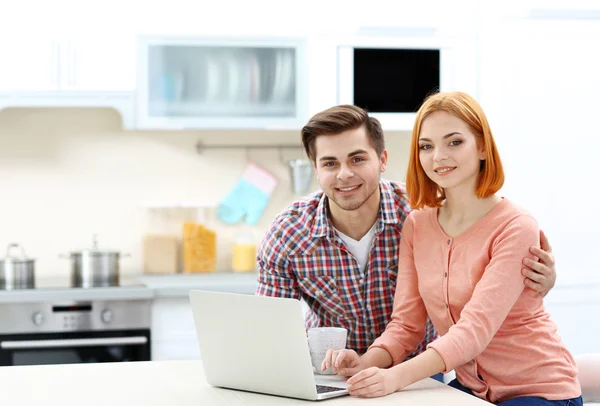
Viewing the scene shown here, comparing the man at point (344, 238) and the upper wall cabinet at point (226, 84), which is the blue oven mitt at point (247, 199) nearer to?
the upper wall cabinet at point (226, 84)

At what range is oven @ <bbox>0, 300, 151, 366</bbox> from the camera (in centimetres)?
341

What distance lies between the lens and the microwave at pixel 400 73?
381cm

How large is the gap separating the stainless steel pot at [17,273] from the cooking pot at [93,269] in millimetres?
175

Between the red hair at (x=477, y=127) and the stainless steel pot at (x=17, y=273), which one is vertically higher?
the red hair at (x=477, y=127)

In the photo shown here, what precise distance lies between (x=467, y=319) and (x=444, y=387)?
147 mm

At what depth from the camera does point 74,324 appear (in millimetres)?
3453

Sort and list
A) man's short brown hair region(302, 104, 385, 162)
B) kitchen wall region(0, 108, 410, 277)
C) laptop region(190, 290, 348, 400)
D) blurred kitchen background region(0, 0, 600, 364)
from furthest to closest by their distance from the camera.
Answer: kitchen wall region(0, 108, 410, 277) < blurred kitchen background region(0, 0, 600, 364) < man's short brown hair region(302, 104, 385, 162) < laptop region(190, 290, 348, 400)

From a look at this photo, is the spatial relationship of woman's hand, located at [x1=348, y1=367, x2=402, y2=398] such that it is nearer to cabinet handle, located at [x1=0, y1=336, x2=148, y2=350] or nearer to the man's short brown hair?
the man's short brown hair

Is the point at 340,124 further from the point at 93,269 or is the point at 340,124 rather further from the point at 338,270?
the point at 93,269

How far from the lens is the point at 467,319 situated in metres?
1.78

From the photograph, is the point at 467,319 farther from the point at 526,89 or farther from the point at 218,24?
the point at 218,24

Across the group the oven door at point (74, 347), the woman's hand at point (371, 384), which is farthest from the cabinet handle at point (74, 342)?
the woman's hand at point (371, 384)

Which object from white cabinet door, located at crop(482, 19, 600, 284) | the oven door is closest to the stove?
the oven door

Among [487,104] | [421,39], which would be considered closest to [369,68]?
[421,39]
